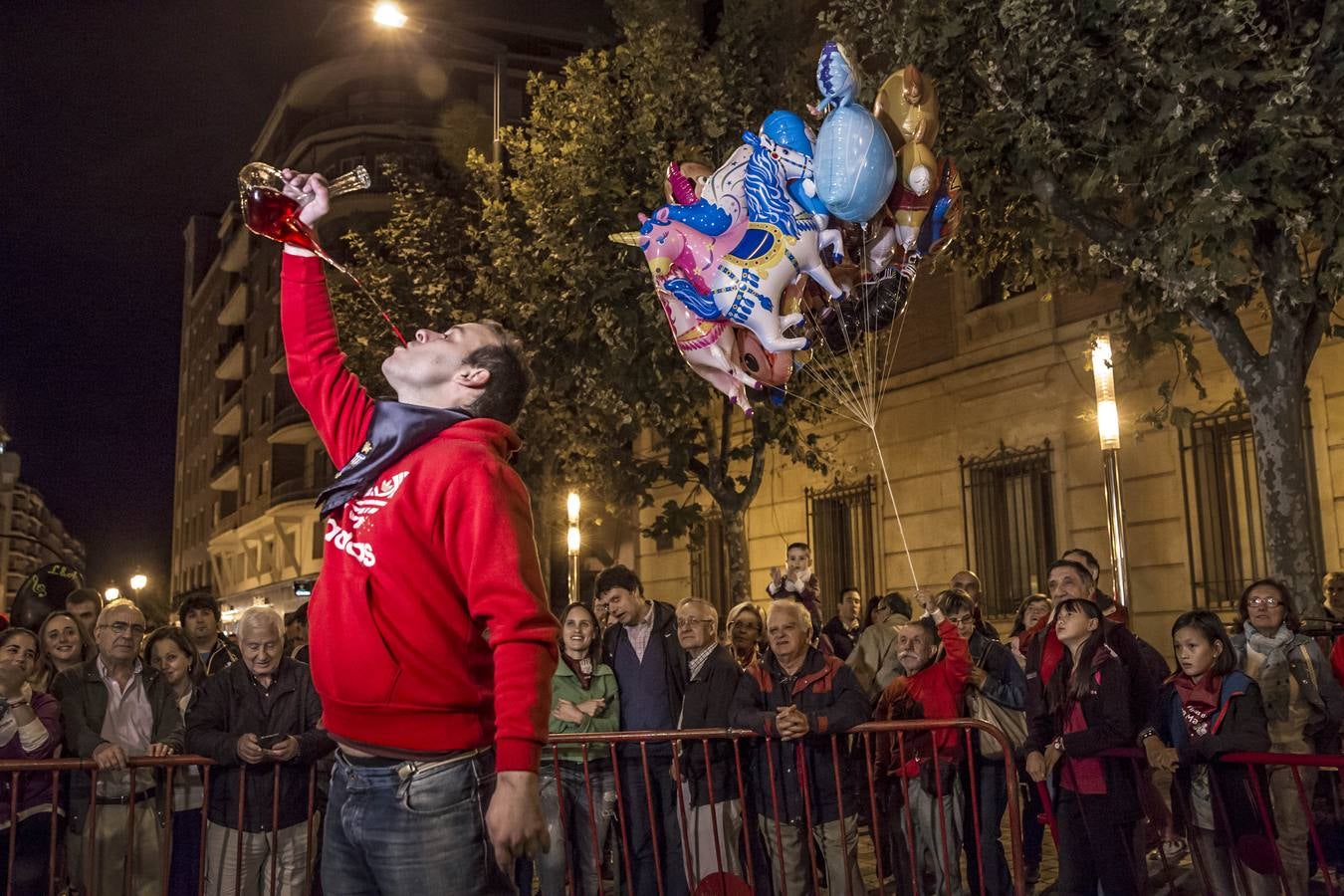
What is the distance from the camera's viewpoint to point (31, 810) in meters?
6.45

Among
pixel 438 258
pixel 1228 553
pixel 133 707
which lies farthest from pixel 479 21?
pixel 133 707

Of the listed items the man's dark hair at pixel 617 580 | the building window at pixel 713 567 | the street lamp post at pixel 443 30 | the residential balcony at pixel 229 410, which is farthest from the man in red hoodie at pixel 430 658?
the residential balcony at pixel 229 410

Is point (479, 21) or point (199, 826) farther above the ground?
point (479, 21)

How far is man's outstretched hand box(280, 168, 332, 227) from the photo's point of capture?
12.3 ft

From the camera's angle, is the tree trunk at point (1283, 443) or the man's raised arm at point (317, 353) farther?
the tree trunk at point (1283, 443)

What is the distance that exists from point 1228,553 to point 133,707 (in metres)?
10.6

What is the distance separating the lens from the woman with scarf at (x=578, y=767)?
7184mm

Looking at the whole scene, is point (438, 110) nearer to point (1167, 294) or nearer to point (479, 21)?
point (479, 21)

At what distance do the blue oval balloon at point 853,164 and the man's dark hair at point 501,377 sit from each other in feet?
13.5

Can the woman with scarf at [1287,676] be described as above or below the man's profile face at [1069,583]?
below

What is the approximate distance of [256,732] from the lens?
664 cm

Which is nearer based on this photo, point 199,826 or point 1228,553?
point 199,826

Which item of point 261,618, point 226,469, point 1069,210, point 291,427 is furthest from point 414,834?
point 226,469

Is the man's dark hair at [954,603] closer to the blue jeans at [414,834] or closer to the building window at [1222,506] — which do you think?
the building window at [1222,506]
